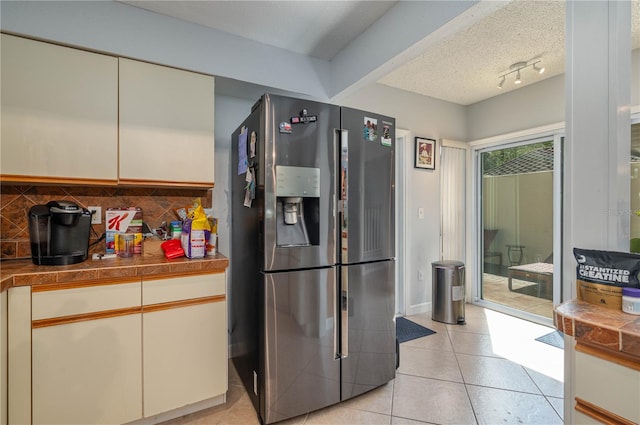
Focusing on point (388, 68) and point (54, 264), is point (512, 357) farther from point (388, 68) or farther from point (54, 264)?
point (54, 264)

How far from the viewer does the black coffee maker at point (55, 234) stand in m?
1.54

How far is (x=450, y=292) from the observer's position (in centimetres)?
307

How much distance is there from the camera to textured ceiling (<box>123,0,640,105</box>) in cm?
183

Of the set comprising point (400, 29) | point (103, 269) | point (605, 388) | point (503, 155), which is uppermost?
point (400, 29)

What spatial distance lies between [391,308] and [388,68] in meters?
1.61

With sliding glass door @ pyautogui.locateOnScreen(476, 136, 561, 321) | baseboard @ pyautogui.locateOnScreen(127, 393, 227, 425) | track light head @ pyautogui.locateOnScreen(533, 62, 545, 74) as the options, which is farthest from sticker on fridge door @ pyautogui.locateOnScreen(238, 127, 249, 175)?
sliding glass door @ pyautogui.locateOnScreen(476, 136, 561, 321)

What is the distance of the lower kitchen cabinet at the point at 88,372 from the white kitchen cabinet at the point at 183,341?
0.21 ft

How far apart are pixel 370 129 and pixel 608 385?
1.53 meters

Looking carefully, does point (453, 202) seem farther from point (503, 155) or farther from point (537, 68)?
point (537, 68)

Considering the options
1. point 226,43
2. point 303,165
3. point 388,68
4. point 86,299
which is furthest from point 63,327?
point 388,68

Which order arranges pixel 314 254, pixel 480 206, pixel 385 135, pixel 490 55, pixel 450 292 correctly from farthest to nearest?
1. pixel 480 206
2. pixel 450 292
3. pixel 490 55
4. pixel 385 135
5. pixel 314 254

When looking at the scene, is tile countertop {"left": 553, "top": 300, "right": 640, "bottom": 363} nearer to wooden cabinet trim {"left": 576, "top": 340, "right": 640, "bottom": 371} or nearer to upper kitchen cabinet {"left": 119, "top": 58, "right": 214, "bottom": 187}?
wooden cabinet trim {"left": 576, "top": 340, "right": 640, "bottom": 371}

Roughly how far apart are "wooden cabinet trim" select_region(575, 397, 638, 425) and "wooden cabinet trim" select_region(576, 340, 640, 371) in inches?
5.2

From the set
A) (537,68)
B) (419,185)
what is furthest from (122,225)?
(537,68)
